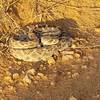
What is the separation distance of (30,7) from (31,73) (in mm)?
1095

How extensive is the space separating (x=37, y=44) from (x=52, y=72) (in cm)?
53

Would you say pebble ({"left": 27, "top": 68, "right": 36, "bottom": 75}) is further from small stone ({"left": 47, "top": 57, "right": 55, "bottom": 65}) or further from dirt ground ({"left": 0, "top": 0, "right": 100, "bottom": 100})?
small stone ({"left": 47, "top": 57, "right": 55, "bottom": 65})

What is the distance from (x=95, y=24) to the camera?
217 inches

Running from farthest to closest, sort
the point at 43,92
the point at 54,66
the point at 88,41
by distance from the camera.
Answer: the point at 88,41, the point at 54,66, the point at 43,92

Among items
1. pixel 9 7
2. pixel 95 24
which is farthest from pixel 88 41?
pixel 9 7

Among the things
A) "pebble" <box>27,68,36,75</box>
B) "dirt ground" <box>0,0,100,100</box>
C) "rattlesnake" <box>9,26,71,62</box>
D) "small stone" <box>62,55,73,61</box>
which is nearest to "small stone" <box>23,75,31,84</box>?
"dirt ground" <box>0,0,100,100</box>

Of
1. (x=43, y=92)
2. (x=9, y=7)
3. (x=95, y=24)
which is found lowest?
(x=43, y=92)

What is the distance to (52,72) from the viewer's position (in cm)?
468

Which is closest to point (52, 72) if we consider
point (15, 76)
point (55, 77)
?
point (55, 77)

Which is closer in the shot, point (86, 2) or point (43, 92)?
point (43, 92)

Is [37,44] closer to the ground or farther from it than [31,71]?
farther from it

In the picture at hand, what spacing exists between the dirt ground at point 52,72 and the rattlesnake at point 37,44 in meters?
0.08

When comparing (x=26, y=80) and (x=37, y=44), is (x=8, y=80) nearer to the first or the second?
(x=26, y=80)

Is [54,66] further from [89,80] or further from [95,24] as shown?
[95,24]
